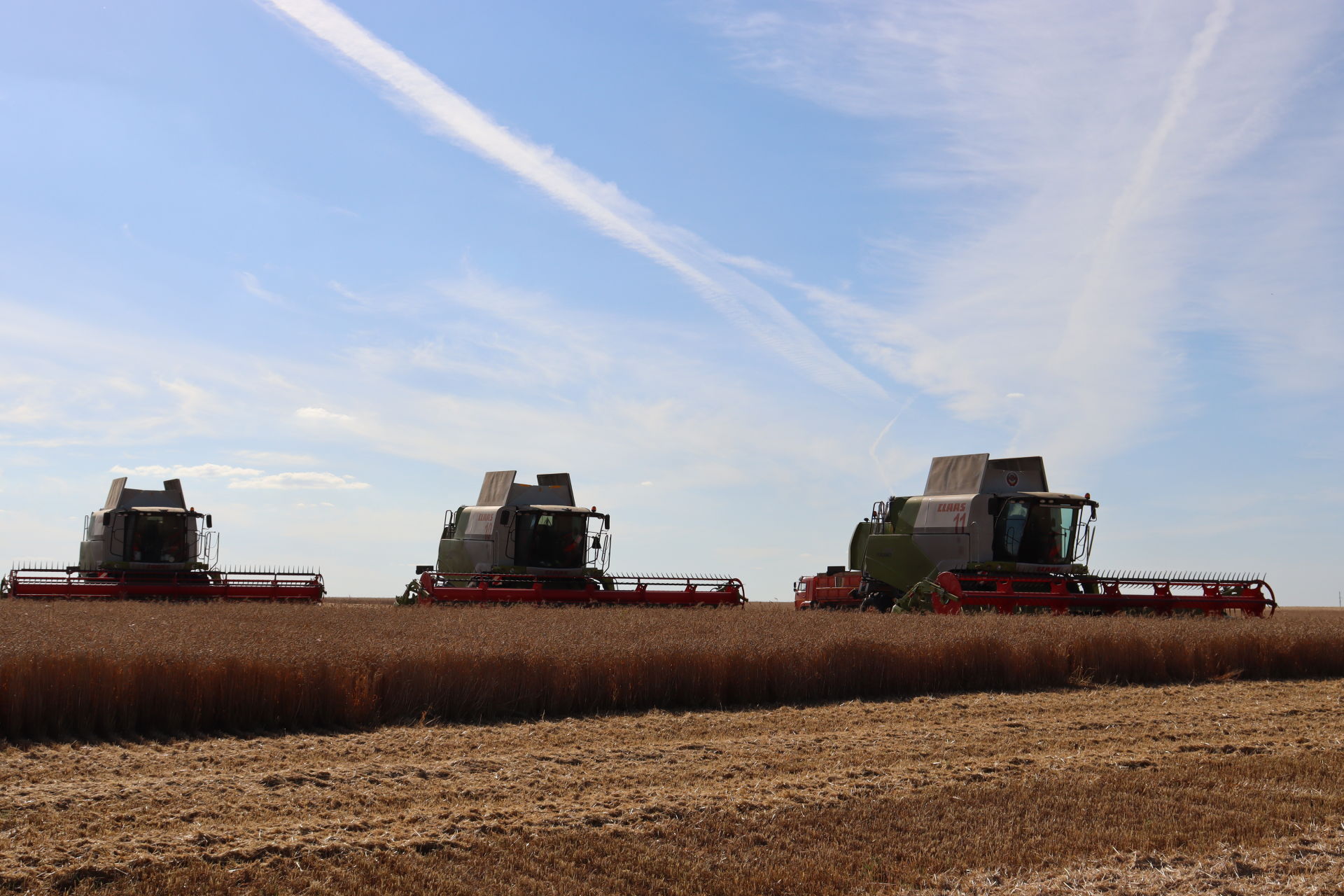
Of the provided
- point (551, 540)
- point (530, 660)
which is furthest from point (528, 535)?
point (530, 660)

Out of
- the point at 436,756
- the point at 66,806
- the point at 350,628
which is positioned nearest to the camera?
the point at 66,806

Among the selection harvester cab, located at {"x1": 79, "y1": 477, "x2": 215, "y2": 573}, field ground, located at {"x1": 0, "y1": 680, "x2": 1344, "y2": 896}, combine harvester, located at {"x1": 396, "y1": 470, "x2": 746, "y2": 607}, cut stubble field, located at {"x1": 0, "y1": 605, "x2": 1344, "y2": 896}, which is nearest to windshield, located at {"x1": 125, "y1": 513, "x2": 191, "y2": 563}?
harvester cab, located at {"x1": 79, "y1": 477, "x2": 215, "y2": 573}

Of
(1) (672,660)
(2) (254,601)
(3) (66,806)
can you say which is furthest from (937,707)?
(2) (254,601)

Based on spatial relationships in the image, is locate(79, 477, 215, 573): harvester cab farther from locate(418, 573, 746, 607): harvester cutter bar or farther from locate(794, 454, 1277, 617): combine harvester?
locate(794, 454, 1277, 617): combine harvester

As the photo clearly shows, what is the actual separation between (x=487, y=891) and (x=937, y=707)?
21.4 ft

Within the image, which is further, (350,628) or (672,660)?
(350,628)

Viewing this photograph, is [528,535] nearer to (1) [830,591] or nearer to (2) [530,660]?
(1) [830,591]

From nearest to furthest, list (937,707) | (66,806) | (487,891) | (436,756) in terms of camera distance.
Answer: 1. (487,891)
2. (66,806)
3. (436,756)
4. (937,707)

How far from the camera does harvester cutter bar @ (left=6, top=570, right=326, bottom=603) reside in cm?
2202

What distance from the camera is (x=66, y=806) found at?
600 centimetres

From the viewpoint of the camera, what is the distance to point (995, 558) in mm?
18875

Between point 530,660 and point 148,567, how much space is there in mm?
17286

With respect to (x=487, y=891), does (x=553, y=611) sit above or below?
above

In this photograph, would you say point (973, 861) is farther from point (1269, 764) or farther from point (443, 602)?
point (443, 602)
